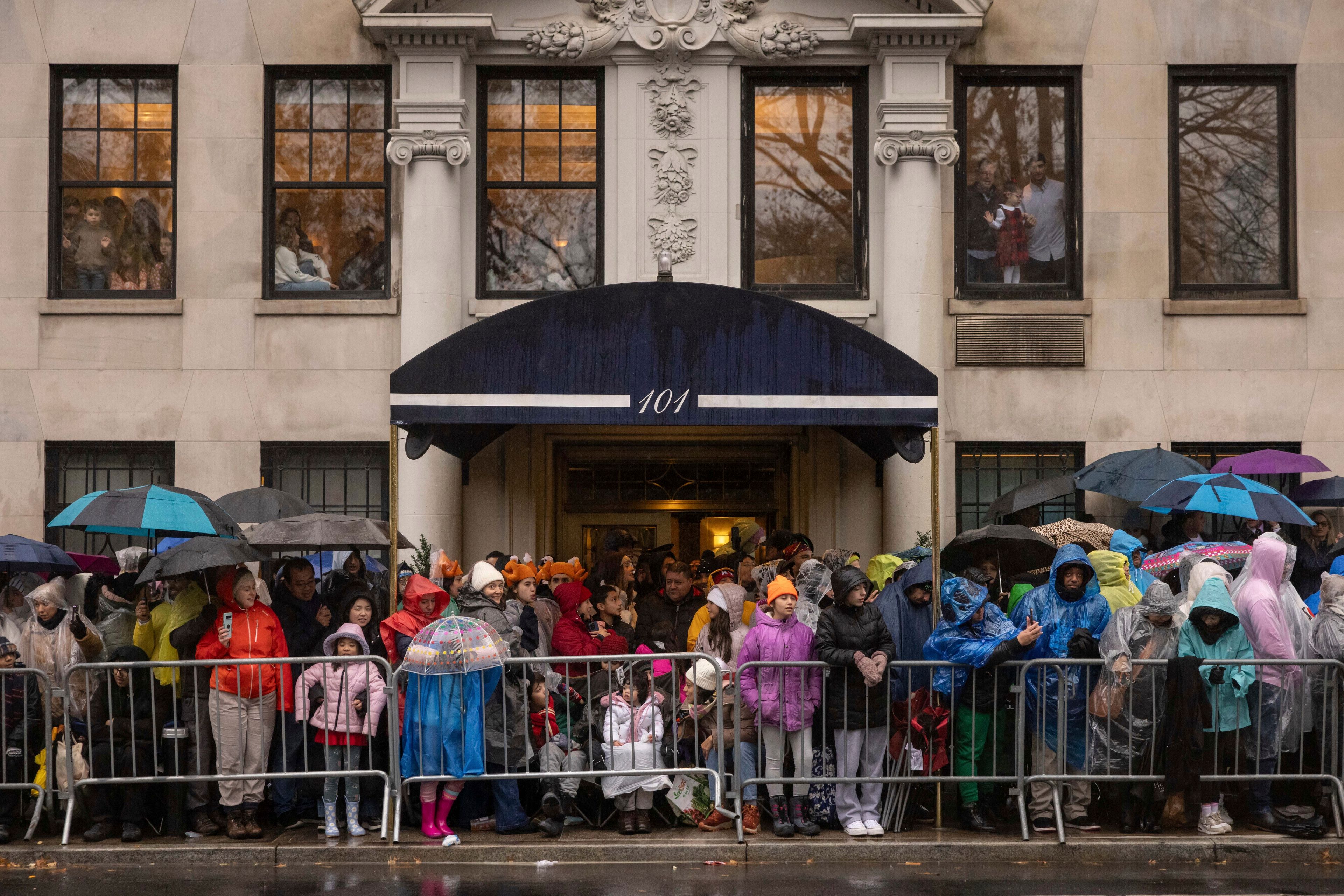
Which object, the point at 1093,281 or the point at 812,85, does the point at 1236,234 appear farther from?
the point at 812,85

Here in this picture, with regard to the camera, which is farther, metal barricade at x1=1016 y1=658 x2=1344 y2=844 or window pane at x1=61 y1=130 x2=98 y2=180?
window pane at x1=61 y1=130 x2=98 y2=180

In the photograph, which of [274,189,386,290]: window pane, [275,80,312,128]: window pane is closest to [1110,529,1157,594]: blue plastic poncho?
[274,189,386,290]: window pane

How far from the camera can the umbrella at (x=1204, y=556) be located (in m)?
10.6

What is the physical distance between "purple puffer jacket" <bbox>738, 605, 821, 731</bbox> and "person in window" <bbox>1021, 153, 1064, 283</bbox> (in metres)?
6.52

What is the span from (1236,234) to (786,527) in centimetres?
553

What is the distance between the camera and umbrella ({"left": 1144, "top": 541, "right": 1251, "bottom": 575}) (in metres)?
10.6

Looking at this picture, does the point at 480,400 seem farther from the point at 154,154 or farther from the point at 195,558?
the point at 154,154

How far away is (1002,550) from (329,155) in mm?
7897

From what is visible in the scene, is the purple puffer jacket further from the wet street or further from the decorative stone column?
the decorative stone column

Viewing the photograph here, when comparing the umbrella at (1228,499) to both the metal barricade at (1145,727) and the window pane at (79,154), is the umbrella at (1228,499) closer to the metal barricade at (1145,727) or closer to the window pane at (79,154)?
the metal barricade at (1145,727)

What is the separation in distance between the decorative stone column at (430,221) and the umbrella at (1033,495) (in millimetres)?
5257

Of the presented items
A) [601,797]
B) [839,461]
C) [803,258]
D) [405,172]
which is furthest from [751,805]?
[405,172]

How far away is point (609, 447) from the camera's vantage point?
49.3ft

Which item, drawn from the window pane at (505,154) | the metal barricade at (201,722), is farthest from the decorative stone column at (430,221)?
the metal barricade at (201,722)
